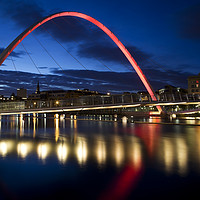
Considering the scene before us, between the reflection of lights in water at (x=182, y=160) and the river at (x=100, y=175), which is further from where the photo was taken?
the reflection of lights in water at (x=182, y=160)

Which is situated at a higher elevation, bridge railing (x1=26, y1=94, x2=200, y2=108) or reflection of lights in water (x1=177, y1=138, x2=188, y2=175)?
bridge railing (x1=26, y1=94, x2=200, y2=108)

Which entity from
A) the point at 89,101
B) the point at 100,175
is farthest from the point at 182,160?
the point at 89,101

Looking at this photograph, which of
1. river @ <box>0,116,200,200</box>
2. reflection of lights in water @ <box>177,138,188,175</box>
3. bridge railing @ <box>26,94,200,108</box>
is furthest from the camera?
bridge railing @ <box>26,94,200,108</box>

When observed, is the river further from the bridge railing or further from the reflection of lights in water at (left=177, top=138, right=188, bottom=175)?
the bridge railing

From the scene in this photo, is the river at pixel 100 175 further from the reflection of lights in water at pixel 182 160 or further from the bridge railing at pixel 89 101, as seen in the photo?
the bridge railing at pixel 89 101

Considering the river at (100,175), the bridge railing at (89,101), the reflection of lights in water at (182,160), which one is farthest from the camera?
the bridge railing at (89,101)

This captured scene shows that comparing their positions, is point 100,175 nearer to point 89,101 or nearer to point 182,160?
point 182,160

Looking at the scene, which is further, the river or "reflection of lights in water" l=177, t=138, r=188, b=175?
"reflection of lights in water" l=177, t=138, r=188, b=175

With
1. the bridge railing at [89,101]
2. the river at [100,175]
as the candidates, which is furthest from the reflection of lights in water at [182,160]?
the bridge railing at [89,101]

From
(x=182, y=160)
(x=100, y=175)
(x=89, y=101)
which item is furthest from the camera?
(x=89, y=101)

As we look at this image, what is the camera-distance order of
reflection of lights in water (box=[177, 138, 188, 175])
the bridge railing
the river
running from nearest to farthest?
the river → reflection of lights in water (box=[177, 138, 188, 175]) → the bridge railing

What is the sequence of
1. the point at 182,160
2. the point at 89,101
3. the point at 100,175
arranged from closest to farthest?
the point at 100,175
the point at 182,160
the point at 89,101

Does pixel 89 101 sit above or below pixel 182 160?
above

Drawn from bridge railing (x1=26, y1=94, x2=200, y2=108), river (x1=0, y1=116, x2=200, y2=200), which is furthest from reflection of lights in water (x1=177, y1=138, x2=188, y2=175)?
bridge railing (x1=26, y1=94, x2=200, y2=108)
